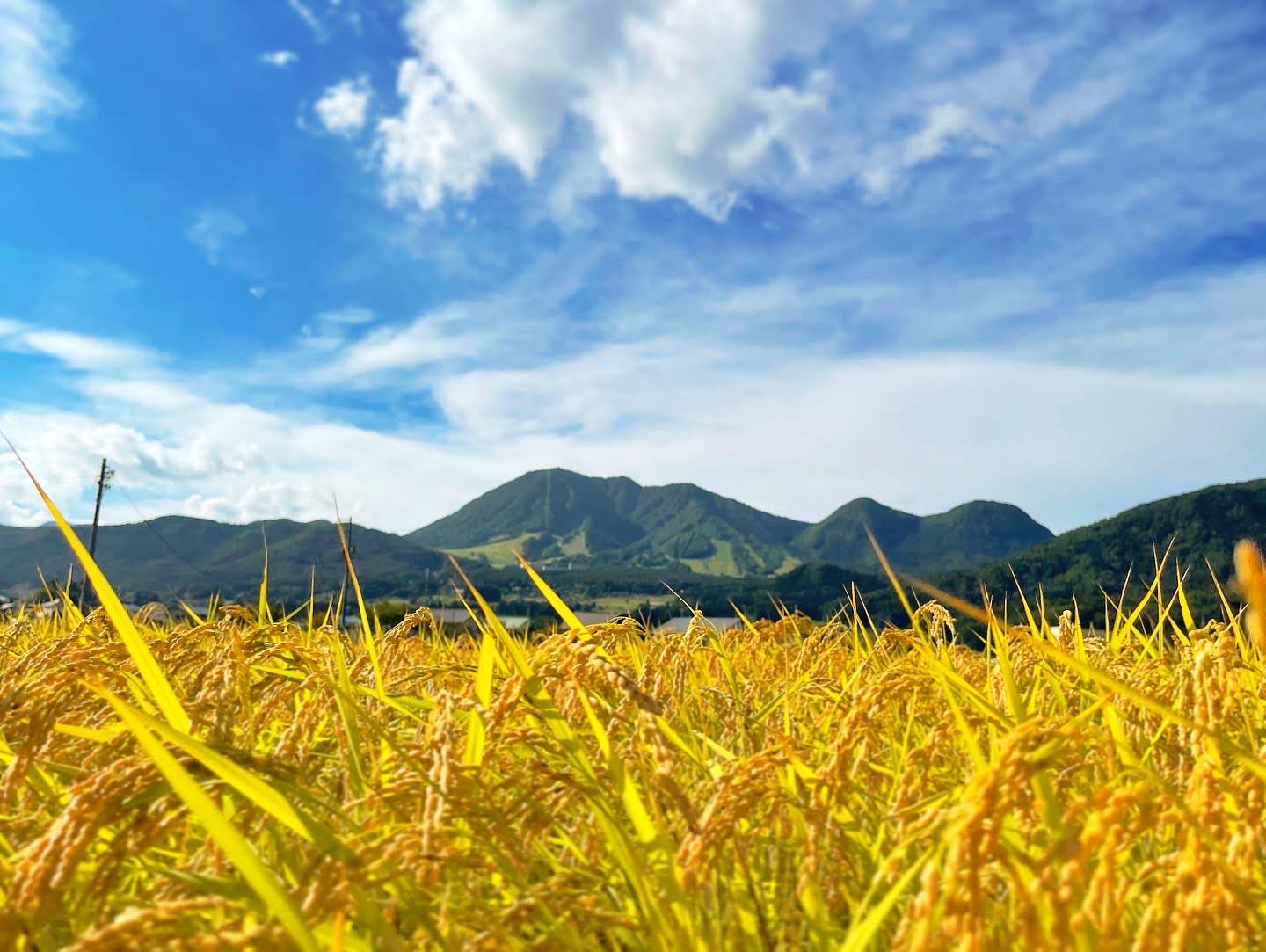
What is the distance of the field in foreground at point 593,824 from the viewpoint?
1234mm

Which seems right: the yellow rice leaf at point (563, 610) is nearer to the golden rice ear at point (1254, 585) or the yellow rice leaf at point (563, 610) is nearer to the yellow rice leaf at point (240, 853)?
the yellow rice leaf at point (240, 853)

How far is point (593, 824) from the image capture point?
2186 mm

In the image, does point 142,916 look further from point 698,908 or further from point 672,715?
point 672,715

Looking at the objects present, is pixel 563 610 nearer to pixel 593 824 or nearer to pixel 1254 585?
pixel 593 824

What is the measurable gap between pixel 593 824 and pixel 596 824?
15 millimetres

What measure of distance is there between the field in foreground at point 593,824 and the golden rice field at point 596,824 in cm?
1

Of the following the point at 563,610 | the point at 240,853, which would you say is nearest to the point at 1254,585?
the point at 240,853

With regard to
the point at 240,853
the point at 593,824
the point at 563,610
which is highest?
the point at 563,610

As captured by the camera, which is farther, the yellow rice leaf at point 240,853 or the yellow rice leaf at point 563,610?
the yellow rice leaf at point 563,610

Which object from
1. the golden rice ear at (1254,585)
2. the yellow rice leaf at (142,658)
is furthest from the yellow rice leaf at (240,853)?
the golden rice ear at (1254,585)

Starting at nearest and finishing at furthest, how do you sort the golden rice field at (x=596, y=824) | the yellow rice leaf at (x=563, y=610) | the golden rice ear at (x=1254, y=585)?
1. the golden rice ear at (x=1254, y=585)
2. the golden rice field at (x=596, y=824)
3. the yellow rice leaf at (x=563, y=610)

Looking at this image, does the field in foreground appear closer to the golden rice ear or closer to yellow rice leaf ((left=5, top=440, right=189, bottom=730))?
yellow rice leaf ((left=5, top=440, right=189, bottom=730))

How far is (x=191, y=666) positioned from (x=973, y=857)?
12.4ft

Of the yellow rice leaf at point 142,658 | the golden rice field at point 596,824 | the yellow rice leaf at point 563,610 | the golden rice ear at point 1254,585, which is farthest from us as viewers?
the yellow rice leaf at point 563,610
